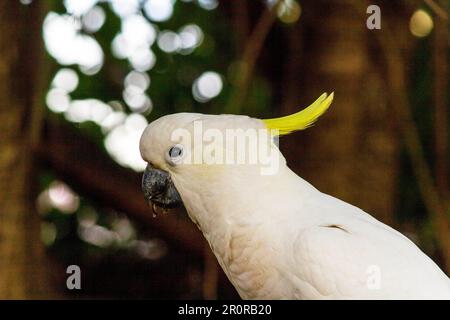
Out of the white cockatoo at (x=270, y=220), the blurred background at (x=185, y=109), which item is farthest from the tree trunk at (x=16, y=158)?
the white cockatoo at (x=270, y=220)

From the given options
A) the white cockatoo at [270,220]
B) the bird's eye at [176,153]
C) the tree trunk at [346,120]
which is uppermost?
the tree trunk at [346,120]

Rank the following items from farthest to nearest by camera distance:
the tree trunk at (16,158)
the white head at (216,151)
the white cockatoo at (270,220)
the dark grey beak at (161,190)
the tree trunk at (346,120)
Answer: the tree trunk at (346,120), the tree trunk at (16,158), the dark grey beak at (161,190), the white head at (216,151), the white cockatoo at (270,220)

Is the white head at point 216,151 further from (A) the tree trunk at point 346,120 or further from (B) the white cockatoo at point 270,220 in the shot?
(A) the tree trunk at point 346,120

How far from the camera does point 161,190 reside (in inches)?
80.1

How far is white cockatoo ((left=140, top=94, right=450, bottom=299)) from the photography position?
70.0 inches

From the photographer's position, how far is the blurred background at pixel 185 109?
2.62 metres

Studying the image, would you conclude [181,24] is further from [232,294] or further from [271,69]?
[232,294]

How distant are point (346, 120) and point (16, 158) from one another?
1.37 meters

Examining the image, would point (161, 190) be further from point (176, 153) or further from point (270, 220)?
point (270, 220)

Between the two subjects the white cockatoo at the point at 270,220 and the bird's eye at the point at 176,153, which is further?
the bird's eye at the point at 176,153

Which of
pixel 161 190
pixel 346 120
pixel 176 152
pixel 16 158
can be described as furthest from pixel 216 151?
pixel 346 120

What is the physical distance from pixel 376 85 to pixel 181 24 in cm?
104

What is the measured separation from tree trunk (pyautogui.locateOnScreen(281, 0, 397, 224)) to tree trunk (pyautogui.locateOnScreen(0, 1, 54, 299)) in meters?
1.15

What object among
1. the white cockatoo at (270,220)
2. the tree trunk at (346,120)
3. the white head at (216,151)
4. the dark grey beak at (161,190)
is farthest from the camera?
the tree trunk at (346,120)
